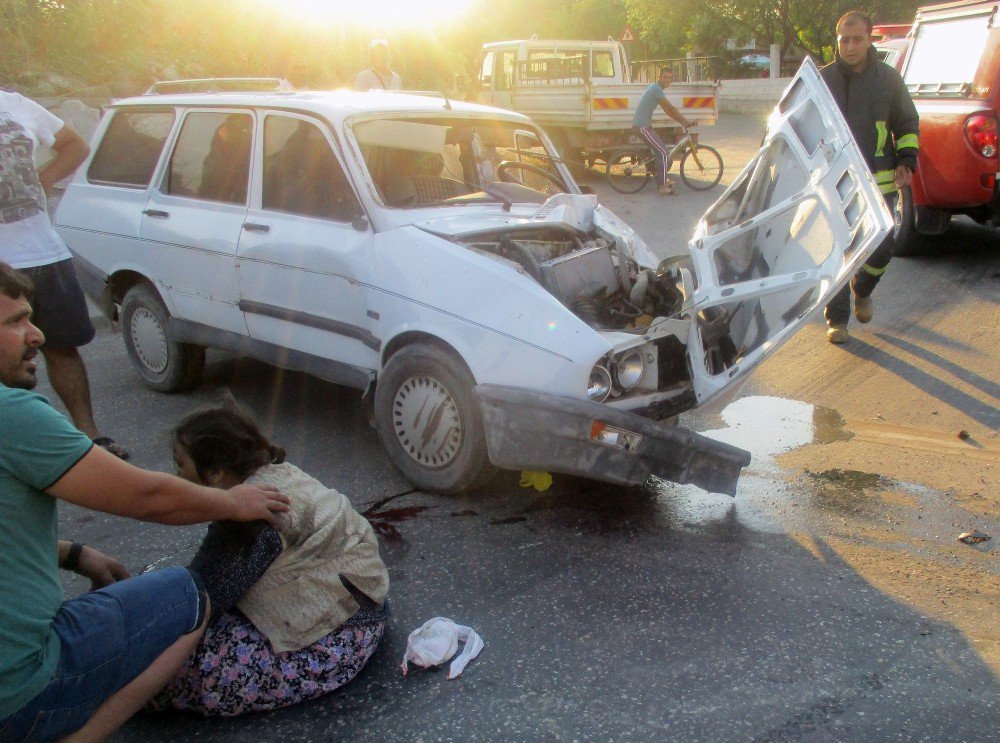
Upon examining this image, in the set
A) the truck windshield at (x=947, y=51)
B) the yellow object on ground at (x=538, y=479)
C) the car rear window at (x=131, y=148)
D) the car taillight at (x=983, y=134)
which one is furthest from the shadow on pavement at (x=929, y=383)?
the car rear window at (x=131, y=148)

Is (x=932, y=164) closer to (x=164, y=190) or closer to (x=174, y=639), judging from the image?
(x=164, y=190)

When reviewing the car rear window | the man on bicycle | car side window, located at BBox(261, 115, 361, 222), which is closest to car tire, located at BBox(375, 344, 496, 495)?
car side window, located at BBox(261, 115, 361, 222)

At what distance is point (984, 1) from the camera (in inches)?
311

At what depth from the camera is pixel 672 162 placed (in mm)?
13969

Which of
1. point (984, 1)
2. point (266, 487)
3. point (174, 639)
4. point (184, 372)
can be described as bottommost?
point (184, 372)

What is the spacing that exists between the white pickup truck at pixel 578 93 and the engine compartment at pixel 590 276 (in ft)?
32.5

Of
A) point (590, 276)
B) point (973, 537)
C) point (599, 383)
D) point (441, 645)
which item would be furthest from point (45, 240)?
point (973, 537)

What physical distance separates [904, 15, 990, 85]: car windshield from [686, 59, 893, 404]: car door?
3.99 meters

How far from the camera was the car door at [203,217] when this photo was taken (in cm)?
495

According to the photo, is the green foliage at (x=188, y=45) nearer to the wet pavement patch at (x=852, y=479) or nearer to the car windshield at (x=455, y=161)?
the car windshield at (x=455, y=161)

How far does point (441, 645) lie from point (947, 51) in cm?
775

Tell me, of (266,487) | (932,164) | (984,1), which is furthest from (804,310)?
(984,1)

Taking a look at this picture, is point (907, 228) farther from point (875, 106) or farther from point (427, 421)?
point (427, 421)

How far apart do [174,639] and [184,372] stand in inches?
135
